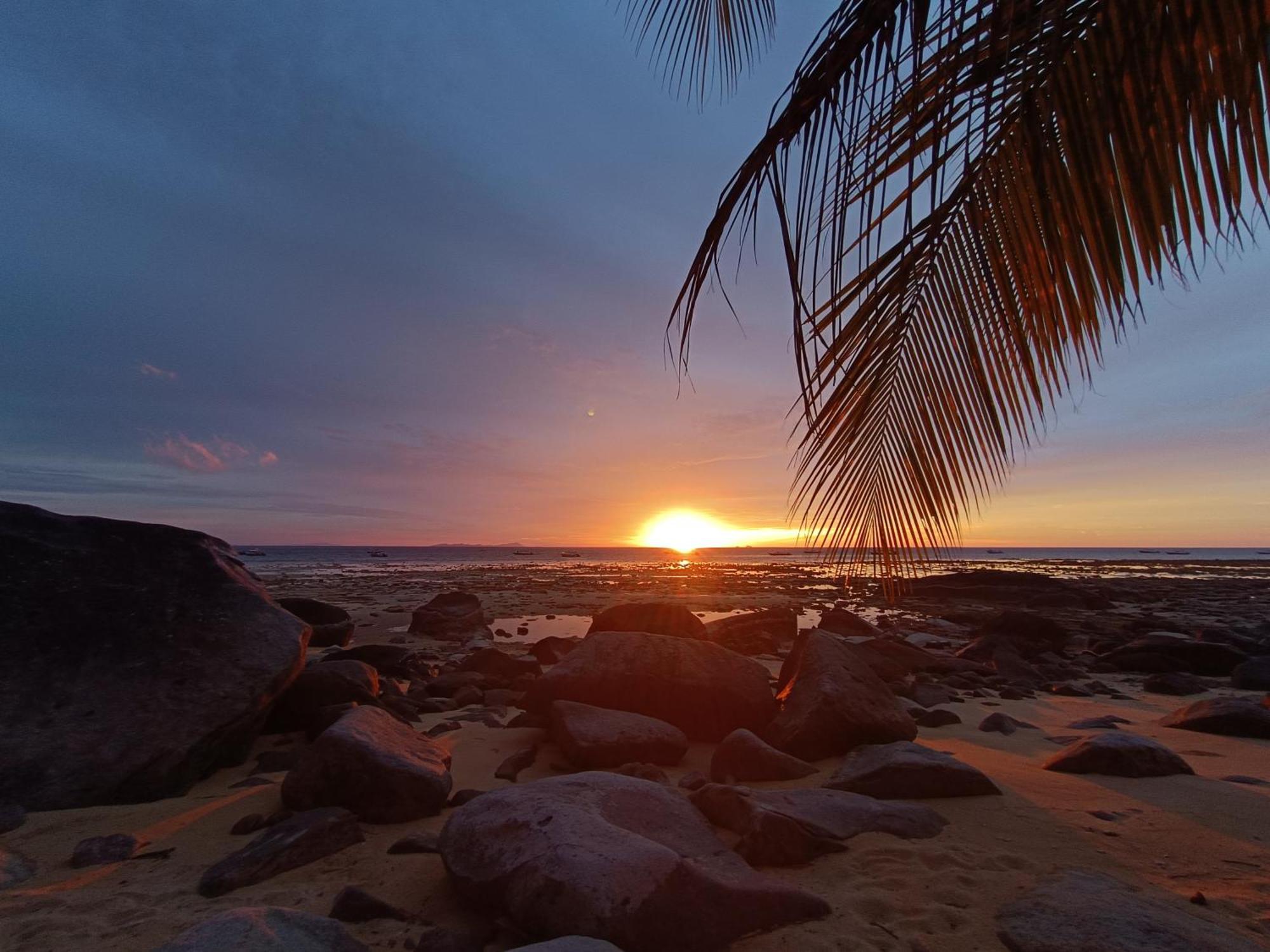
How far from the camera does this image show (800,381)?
6.79ft

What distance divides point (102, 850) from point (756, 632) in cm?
1002

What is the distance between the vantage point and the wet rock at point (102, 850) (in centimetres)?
306

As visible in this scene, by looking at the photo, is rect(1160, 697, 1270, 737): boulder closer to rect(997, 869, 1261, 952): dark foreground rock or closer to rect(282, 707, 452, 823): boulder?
rect(997, 869, 1261, 952): dark foreground rock

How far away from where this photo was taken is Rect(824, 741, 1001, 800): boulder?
3.82 m

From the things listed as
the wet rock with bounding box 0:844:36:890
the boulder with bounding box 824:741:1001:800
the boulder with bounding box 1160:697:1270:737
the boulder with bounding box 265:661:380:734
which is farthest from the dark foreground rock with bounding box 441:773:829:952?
the boulder with bounding box 1160:697:1270:737

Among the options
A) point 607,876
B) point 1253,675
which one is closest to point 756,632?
point 1253,675

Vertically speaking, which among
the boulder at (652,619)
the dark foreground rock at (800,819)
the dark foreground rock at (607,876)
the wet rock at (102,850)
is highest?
the boulder at (652,619)

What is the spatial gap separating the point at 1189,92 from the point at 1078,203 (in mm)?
359

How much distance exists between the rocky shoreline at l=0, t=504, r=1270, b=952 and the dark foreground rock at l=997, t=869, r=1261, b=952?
15 mm

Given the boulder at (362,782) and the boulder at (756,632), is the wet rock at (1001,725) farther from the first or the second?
the boulder at (362,782)

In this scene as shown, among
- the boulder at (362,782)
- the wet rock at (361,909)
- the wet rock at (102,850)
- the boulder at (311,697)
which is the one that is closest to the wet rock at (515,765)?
the boulder at (362,782)

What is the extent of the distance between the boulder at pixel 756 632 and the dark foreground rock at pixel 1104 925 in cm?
824

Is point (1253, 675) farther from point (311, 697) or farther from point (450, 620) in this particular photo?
point (450, 620)

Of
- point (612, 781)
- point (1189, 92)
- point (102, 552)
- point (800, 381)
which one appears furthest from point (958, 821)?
point (102, 552)
